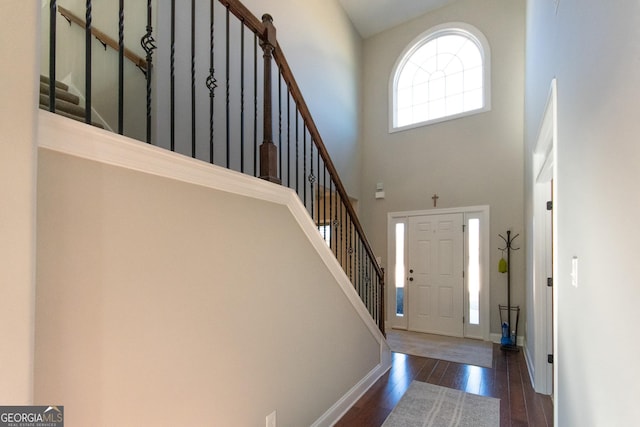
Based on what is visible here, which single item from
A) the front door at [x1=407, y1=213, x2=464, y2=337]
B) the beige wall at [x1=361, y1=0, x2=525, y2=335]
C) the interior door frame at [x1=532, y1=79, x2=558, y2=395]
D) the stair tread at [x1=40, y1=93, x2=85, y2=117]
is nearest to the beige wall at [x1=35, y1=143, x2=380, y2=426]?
the stair tread at [x1=40, y1=93, x2=85, y2=117]

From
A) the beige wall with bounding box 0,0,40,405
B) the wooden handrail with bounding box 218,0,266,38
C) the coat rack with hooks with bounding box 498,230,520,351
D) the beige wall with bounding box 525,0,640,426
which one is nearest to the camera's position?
the beige wall with bounding box 0,0,40,405

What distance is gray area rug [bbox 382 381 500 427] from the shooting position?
2.42 metres

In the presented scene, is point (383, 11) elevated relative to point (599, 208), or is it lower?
elevated

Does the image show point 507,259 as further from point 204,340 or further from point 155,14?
point 155,14

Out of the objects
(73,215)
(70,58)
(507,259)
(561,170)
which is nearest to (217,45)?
(70,58)

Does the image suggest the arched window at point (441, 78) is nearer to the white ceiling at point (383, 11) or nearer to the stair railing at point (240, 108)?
the white ceiling at point (383, 11)

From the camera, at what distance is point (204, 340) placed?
54.6 inches

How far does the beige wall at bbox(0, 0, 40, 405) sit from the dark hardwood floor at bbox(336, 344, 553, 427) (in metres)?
2.20

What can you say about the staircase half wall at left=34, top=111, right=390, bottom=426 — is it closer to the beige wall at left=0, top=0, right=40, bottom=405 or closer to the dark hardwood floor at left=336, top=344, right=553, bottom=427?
the beige wall at left=0, top=0, right=40, bottom=405

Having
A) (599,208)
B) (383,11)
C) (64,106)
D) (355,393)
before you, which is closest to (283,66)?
(64,106)

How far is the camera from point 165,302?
1227 millimetres

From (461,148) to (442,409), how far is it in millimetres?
3772

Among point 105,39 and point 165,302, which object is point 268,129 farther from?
point 105,39

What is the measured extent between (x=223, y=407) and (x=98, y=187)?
1.10 meters
